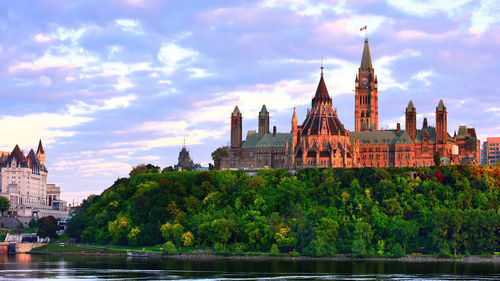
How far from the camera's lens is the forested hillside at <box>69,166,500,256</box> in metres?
162

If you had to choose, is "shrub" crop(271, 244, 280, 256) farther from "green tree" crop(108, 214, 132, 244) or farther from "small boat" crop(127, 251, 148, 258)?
"green tree" crop(108, 214, 132, 244)

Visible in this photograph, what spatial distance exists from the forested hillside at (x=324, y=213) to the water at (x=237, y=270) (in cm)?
1079

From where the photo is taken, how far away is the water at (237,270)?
122250 mm

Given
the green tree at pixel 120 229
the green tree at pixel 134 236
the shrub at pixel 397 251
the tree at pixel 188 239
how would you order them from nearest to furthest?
the shrub at pixel 397 251 → the tree at pixel 188 239 → the green tree at pixel 134 236 → the green tree at pixel 120 229

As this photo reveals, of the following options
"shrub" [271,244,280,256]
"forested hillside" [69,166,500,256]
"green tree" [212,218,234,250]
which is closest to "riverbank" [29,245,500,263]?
"shrub" [271,244,280,256]

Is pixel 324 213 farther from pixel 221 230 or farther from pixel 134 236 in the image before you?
pixel 134 236

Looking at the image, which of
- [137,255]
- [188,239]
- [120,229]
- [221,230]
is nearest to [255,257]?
[221,230]

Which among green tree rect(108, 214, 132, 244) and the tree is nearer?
the tree

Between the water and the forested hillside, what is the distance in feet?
35.4

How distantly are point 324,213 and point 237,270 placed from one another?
45.3m

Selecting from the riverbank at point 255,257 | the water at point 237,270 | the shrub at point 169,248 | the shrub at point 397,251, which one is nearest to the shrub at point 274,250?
the riverbank at point 255,257

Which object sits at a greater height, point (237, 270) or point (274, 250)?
point (274, 250)

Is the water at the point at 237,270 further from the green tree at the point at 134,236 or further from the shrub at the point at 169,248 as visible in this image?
the green tree at the point at 134,236

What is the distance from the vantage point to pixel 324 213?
Result: 17462cm
